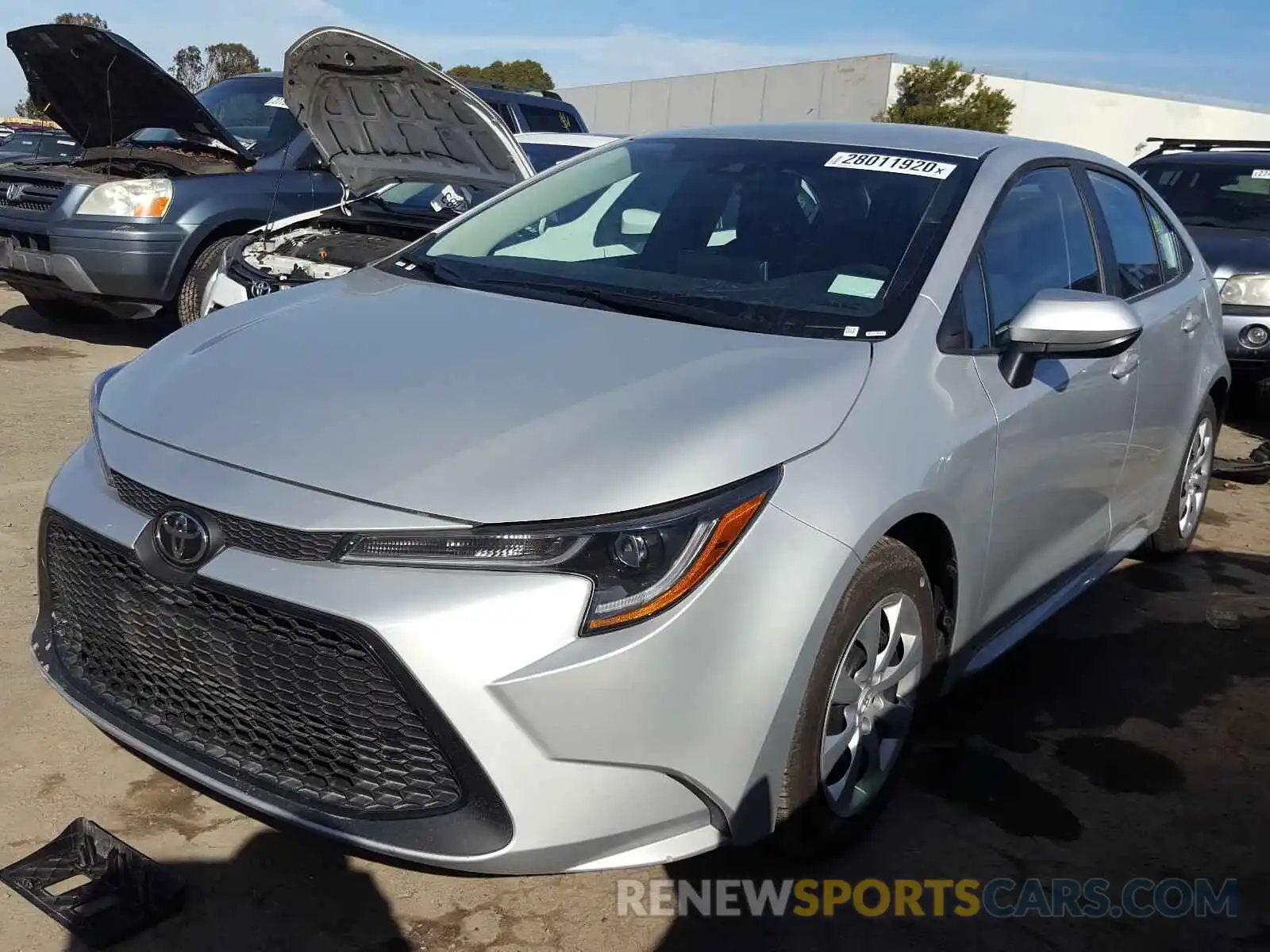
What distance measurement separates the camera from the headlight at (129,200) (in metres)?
6.93

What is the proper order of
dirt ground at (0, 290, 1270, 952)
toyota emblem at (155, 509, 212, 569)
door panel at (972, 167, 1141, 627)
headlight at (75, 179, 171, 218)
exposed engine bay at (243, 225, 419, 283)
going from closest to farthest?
toyota emblem at (155, 509, 212, 569)
dirt ground at (0, 290, 1270, 952)
door panel at (972, 167, 1141, 627)
exposed engine bay at (243, 225, 419, 283)
headlight at (75, 179, 171, 218)

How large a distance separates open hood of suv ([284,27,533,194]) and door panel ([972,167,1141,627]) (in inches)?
103

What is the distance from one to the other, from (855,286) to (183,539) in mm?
1641

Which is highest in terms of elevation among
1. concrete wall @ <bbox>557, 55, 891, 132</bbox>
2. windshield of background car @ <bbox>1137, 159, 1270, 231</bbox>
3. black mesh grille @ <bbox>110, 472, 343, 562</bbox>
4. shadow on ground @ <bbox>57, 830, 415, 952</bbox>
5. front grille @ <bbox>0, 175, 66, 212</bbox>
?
black mesh grille @ <bbox>110, 472, 343, 562</bbox>

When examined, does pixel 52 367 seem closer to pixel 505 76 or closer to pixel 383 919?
pixel 383 919

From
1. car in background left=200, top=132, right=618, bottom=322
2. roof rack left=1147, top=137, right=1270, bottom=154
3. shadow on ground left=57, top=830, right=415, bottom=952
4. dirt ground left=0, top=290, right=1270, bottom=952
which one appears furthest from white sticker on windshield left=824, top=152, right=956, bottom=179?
roof rack left=1147, top=137, right=1270, bottom=154

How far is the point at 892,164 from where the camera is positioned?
319cm

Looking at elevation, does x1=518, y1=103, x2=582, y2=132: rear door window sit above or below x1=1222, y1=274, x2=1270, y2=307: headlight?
above

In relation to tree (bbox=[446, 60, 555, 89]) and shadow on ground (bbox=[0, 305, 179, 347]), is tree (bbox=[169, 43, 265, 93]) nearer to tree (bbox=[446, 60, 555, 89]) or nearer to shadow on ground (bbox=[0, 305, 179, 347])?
tree (bbox=[446, 60, 555, 89])

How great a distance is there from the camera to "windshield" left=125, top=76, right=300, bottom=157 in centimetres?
805

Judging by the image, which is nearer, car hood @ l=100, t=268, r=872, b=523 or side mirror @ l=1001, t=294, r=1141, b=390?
car hood @ l=100, t=268, r=872, b=523

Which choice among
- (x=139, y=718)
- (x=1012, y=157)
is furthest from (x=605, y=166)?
(x=139, y=718)

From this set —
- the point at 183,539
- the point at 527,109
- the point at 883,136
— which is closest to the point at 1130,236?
the point at 883,136

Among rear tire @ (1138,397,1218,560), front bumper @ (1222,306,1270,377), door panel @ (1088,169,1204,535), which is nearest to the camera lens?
door panel @ (1088,169,1204,535)
